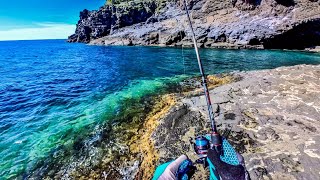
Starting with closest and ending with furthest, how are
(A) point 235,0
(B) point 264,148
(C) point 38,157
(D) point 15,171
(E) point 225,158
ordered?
(E) point 225,158, (B) point 264,148, (D) point 15,171, (C) point 38,157, (A) point 235,0

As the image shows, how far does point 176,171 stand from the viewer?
595 centimetres

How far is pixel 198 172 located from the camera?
660 cm

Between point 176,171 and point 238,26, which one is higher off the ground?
point 238,26

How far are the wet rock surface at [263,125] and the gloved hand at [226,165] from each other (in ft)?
4.56

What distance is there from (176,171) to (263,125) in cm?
474

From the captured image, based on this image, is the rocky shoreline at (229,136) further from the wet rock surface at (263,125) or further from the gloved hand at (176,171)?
the gloved hand at (176,171)

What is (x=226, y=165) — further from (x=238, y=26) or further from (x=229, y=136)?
(x=238, y=26)

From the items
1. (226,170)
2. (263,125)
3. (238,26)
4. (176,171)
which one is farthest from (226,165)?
(238,26)

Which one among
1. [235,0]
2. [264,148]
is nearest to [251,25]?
[235,0]

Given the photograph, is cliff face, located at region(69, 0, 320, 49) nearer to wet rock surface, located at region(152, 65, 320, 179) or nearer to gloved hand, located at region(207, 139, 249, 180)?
wet rock surface, located at region(152, 65, 320, 179)

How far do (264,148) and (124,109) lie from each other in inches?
359

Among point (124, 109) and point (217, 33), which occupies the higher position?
point (217, 33)

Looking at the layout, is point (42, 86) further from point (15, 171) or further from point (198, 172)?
point (198, 172)

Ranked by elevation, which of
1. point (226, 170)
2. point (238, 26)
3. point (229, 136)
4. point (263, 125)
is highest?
point (238, 26)
